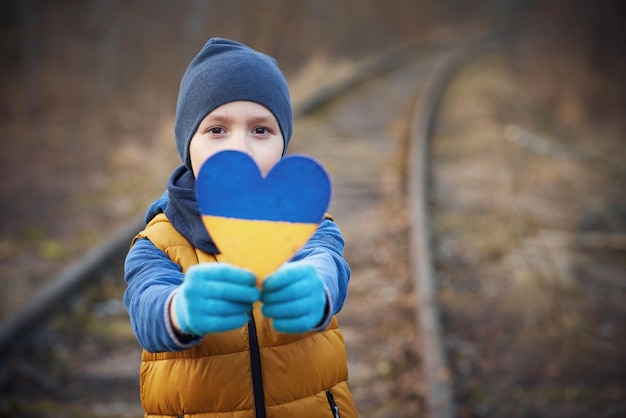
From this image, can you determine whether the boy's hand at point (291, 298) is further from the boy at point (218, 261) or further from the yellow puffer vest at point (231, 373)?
the yellow puffer vest at point (231, 373)

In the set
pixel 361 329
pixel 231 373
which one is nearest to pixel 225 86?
pixel 231 373

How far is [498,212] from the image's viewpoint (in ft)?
20.0

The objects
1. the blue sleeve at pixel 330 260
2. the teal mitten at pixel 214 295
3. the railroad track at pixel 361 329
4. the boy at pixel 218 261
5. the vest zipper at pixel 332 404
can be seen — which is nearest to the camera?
the teal mitten at pixel 214 295

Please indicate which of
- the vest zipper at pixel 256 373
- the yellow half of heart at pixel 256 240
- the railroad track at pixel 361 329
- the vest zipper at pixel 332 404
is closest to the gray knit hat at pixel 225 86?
the yellow half of heart at pixel 256 240

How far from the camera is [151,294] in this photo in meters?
1.16

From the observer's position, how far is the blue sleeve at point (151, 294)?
1.09 meters

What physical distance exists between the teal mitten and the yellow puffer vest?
0.40m

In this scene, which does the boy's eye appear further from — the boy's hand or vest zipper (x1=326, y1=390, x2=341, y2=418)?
vest zipper (x1=326, y1=390, x2=341, y2=418)

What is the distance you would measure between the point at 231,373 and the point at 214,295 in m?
0.48

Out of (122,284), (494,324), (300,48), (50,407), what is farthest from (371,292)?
(300,48)

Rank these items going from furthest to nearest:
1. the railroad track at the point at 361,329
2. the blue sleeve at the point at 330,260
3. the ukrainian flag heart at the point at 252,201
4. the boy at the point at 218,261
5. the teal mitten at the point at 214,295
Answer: the railroad track at the point at 361,329, the boy at the point at 218,261, the blue sleeve at the point at 330,260, the ukrainian flag heart at the point at 252,201, the teal mitten at the point at 214,295

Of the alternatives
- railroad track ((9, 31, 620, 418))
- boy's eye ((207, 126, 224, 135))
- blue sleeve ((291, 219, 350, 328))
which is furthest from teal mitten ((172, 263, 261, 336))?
railroad track ((9, 31, 620, 418))

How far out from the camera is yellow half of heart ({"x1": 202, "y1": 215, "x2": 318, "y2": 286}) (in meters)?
1.07

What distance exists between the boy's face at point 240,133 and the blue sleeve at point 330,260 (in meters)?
0.26
